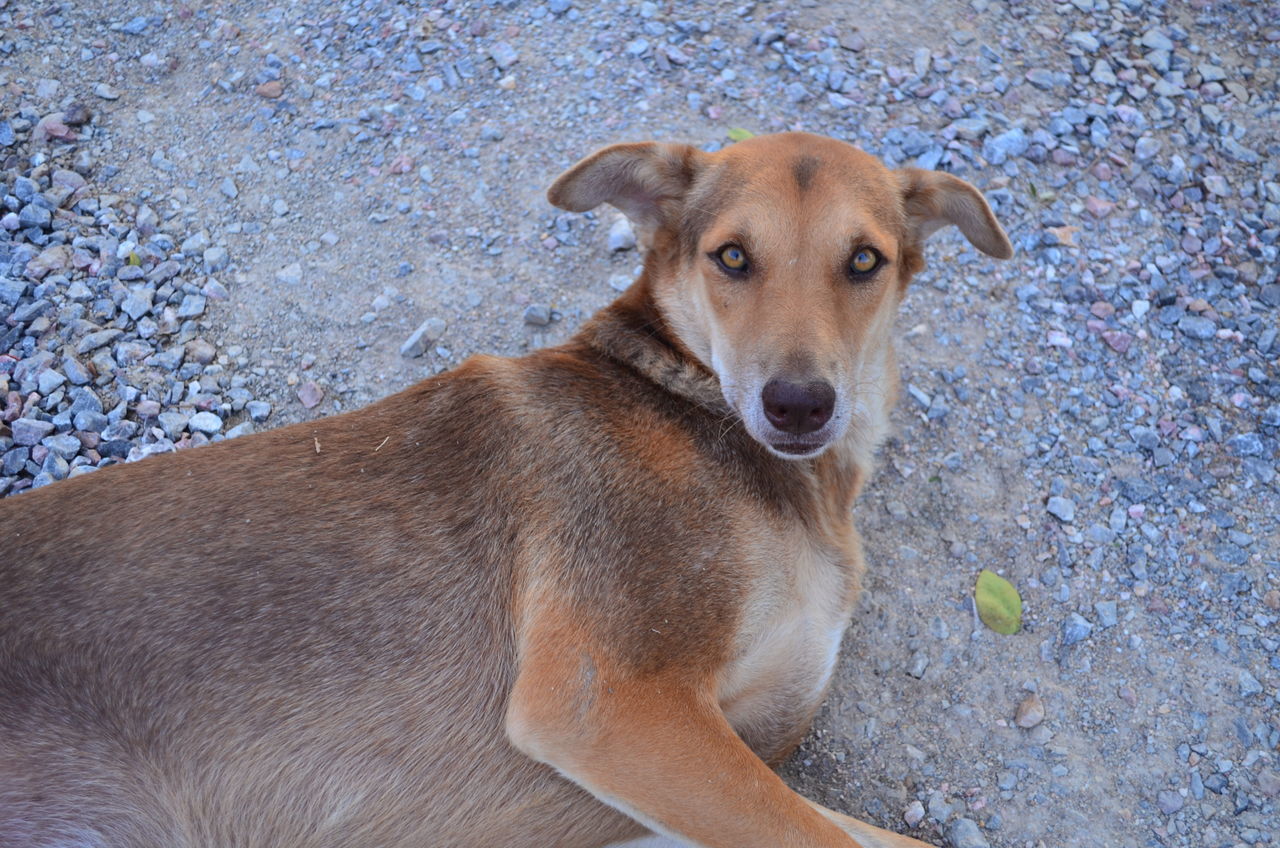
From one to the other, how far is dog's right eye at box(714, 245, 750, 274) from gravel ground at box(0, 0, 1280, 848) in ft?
6.13

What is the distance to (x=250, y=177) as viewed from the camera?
660cm

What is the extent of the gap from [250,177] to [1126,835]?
6.14m

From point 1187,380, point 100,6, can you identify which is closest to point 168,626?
point 1187,380

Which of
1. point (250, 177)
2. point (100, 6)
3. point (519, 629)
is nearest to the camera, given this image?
point (519, 629)

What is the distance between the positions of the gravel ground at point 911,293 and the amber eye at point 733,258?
6.14 ft

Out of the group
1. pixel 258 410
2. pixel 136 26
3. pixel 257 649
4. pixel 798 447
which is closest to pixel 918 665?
pixel 798 447

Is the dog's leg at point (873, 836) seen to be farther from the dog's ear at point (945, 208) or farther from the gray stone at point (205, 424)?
the gray stone at point (205, 424)

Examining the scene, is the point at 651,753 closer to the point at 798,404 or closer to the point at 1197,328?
the point at 798,404

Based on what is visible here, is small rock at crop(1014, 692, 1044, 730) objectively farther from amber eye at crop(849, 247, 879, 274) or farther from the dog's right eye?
the dog's right eye

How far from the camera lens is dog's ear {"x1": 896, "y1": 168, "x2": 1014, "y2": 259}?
176 inches

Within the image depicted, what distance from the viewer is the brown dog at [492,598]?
3436 millimetres

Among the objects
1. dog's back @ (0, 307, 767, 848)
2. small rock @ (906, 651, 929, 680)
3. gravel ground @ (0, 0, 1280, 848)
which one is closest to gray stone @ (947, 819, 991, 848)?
gravel ground @ (0, 0, 1280, 848)

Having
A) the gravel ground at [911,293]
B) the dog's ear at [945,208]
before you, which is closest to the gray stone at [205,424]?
the gravel ground at [911,293]

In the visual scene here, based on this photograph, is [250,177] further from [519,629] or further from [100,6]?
[519,629]
